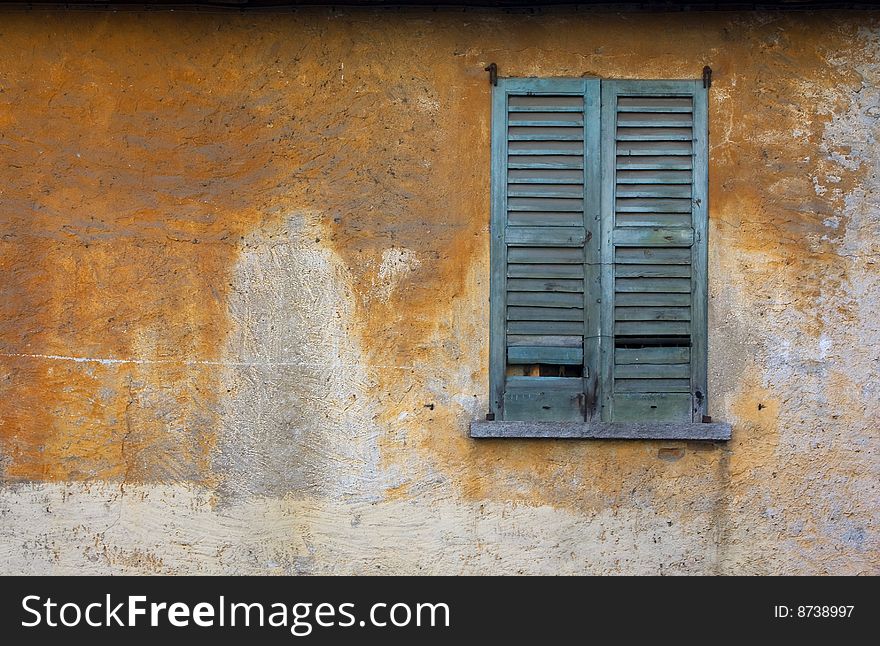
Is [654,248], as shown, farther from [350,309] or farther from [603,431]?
Result: [350,309]

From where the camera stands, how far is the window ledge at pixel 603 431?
4.25m

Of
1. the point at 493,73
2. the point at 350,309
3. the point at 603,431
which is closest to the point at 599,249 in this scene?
the point at 603,431

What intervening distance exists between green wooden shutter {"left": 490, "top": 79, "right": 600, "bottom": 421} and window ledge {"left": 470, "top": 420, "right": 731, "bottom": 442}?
76 millimetres

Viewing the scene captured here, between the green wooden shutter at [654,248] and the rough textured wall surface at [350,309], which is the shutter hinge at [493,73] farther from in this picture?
the green wooden shutter at [654,248]

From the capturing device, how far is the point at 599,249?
432cm

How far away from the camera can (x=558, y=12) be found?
433 cm

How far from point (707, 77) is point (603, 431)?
5.82 feet

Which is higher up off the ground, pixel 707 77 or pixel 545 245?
pixel 707 77

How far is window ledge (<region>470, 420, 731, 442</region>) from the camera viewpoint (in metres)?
4.25

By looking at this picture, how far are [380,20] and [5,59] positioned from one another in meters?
1.82

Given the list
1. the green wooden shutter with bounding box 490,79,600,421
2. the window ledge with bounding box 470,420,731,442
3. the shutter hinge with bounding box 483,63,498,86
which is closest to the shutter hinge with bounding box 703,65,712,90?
the green wooden shutter with bounding box 490,79,600,421

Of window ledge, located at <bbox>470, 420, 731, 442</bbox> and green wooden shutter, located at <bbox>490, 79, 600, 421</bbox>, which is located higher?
green wooden shutter, located at <bbox>490, 79, 600, 421</bbox>

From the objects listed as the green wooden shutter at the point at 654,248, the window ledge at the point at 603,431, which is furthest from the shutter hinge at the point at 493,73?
the window ledge at the point at 603,431

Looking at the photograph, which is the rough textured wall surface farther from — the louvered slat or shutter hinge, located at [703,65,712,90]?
the louvered slat
